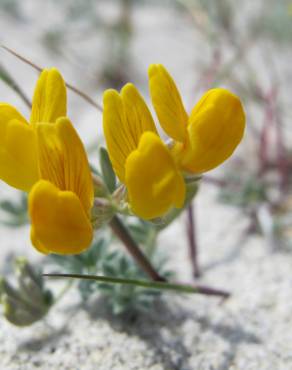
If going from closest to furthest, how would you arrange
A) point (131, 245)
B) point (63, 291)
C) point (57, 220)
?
point (57, 220) < point (131, 245) < point (63, 291)

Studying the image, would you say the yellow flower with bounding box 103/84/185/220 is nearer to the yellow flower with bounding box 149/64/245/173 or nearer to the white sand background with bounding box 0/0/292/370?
the yellow flower with bounding box 149/64/245/173

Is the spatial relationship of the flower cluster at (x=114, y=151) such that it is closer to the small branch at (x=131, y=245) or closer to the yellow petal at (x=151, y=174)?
the yellow petal at (x=151, y=174)

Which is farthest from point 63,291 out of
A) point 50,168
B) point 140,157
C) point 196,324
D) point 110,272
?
point 140,157

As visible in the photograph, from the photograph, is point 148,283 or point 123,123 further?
point 148,283

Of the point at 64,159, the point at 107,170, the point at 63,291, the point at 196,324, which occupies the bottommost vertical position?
the point at 196,324

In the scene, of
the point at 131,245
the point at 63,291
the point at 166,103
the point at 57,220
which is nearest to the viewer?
the point at 57,220

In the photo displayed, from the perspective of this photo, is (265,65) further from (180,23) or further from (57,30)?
(57,30)

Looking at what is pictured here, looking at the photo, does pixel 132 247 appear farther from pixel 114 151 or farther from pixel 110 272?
pixel 114 151

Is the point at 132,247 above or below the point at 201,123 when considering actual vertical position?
below
